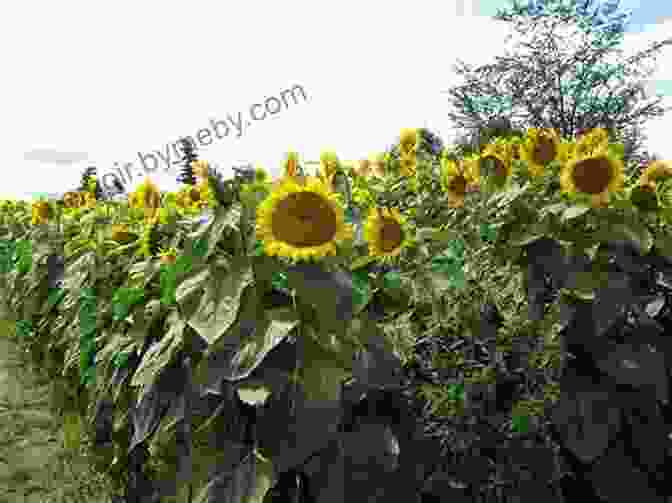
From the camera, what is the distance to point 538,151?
299 cm

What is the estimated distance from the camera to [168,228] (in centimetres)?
313

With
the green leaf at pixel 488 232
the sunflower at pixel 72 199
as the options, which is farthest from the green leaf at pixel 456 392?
the sunflower at pixel 72 199

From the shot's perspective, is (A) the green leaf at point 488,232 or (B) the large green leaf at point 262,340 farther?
(A) the green leaf at point 488,232

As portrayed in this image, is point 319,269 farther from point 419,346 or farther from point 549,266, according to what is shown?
point 549,266

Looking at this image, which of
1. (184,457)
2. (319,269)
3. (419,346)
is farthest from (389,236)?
(184,457)

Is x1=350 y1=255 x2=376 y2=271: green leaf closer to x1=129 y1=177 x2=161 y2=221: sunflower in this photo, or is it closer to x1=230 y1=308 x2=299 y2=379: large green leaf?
x1=230 y1=308 x2=299 y2=379: large green leaf

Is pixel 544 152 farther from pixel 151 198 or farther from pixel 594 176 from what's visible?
pixel 151 198

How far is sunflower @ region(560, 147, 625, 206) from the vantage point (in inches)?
102

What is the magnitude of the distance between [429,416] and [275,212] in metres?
0.71

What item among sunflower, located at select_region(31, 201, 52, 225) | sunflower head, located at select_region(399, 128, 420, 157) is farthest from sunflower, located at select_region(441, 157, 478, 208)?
sunflower, located at select_region(31, 201, 52, 225)

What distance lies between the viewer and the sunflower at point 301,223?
79.4 inches

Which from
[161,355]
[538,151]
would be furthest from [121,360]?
[538,151]

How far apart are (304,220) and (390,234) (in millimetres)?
553

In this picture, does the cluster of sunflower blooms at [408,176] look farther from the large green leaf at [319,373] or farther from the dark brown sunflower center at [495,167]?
the large green leaf at [319,373]
